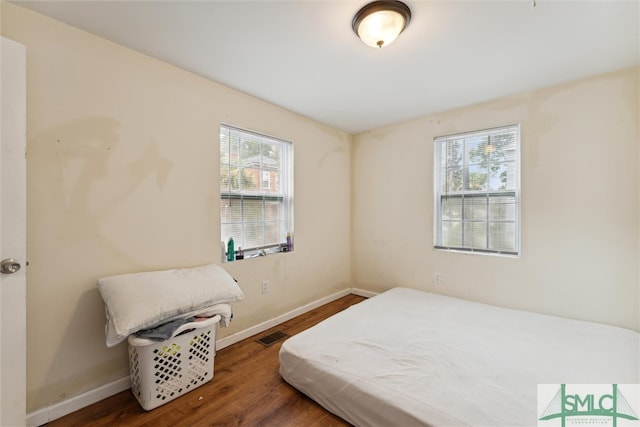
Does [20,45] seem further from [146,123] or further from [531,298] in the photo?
[531,298]

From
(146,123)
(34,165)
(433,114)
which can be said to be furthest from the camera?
(433,114)

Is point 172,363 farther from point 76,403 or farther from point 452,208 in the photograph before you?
point 452,208

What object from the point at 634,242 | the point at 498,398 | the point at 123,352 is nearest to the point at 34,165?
the point at 123,352

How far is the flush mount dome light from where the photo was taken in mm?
1416

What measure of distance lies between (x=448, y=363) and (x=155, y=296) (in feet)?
6.01

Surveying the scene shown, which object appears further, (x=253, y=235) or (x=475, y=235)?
(x=475, y=235)

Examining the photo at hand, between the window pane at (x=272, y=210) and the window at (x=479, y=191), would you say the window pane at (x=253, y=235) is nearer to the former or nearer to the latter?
the window pane at (x=272, y=210)

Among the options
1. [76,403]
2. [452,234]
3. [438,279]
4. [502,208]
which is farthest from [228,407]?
[502,208]

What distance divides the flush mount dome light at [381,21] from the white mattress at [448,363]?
6.50ft

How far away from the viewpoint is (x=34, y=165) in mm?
1475

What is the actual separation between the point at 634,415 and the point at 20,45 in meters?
3.51

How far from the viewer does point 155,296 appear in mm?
1575

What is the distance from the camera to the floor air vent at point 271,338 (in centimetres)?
237

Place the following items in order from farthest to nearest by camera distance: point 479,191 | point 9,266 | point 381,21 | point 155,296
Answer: point 479,191 → point 155,296 → point 381,21 → point 9,266
